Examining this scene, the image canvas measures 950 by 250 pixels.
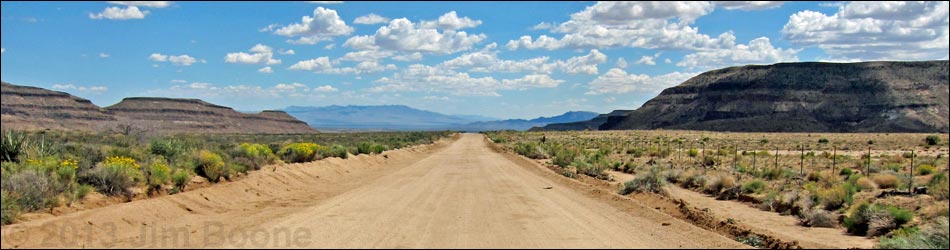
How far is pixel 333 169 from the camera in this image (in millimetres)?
29891

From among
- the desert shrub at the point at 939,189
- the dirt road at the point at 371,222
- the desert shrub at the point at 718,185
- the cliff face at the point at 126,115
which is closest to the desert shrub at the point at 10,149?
the dirt road at the point at 371,222

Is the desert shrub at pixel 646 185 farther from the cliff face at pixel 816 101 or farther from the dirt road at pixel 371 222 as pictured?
the cliff face at pixel 816 101

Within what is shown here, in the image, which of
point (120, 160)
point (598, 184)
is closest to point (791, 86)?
point (598, 184)

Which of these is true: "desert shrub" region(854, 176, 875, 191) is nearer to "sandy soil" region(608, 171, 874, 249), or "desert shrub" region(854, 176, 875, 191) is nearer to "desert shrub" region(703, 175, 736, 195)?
"desert shrub" region(703, 175, 736, 195)

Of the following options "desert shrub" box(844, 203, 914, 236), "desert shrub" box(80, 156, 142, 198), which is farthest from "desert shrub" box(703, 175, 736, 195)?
"desert shrub" box(80, 156, 142, 198)

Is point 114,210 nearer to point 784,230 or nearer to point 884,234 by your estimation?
point 784,230

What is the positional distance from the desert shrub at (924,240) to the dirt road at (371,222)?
8.02 ft

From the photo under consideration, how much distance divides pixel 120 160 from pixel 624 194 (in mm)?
14122

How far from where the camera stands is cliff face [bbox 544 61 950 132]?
134 metres

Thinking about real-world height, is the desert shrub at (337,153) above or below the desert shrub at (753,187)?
above

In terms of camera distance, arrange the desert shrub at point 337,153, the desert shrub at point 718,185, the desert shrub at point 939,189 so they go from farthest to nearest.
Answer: the desert shrub at point 337,153 → the desert shrub at point 718,185 → the desert shrub at point 939,189

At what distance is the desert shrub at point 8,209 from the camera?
11.8 metres

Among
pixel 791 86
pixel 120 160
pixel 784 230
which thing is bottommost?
pixel 784 230

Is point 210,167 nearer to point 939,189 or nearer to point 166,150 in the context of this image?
point 166,150
